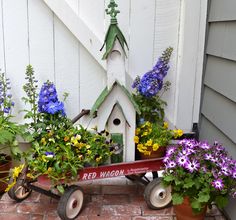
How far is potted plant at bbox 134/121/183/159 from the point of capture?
91.0 inches

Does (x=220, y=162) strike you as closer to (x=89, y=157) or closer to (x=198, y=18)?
(x=89, y=157)

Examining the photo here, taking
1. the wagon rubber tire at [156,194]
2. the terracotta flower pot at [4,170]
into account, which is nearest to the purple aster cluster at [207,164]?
the wagon rubber tire at [156,194]

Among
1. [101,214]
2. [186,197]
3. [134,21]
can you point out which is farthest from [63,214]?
[134,21]

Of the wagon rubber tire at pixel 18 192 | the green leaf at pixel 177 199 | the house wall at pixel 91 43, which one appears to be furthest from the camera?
the house wall at pixel 91 43

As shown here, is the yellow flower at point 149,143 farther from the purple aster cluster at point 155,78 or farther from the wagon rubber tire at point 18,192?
the wagon rubber tire at point 18,192

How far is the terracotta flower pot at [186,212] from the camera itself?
6.46 feet

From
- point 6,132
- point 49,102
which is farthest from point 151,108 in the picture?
point 6,132

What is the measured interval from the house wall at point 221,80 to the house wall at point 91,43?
10 cm

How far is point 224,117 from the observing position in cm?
220

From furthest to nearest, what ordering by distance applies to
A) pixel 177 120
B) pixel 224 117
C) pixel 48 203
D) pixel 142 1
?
pixel 177 120, pixel 142 1, pixel 48 203, pixel 224 117

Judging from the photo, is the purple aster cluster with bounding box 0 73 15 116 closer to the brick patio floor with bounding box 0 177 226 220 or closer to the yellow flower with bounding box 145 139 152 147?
the brick patio floor with bounding box 0 177 226 220

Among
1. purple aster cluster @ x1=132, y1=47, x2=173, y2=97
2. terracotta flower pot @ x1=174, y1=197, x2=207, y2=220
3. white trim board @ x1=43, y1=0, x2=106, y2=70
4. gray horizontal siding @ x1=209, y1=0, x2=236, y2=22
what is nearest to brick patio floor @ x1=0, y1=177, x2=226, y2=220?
terracotta flower pot @ x1=174, y1=197, x2=207, y2=220

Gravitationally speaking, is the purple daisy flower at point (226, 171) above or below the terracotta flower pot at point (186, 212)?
above

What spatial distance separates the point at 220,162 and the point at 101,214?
2.70 ft
